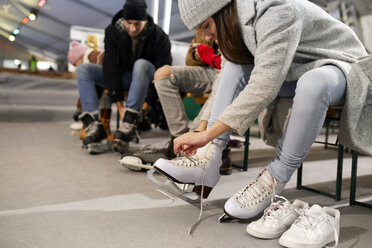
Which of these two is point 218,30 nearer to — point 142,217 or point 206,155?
point 206,155

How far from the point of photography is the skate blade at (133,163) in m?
1.57

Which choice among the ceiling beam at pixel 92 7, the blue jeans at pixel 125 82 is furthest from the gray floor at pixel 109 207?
the ceiling beam at pixel 92 7

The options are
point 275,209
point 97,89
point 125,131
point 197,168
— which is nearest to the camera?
point 275,209

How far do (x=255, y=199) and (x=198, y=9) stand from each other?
21.5 inches

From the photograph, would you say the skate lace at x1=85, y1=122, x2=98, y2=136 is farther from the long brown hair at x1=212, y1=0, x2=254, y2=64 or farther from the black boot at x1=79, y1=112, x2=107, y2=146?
the long brown hair at x1=212, y1=0, x2=254, y2=64

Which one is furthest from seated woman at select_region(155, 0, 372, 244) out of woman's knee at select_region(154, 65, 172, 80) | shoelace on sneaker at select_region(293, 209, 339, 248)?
woman's knee at select_region(154, 65, 172, 80)

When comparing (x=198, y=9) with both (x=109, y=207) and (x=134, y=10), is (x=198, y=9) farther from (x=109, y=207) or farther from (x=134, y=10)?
(x=134, y=10)

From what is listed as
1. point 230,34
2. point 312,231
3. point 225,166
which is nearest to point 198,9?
point 230,34

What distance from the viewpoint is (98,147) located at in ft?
6.64

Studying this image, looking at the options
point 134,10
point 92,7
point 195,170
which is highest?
point 92,7

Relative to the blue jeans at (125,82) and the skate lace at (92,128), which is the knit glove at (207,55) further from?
the skate lace at (92,128)

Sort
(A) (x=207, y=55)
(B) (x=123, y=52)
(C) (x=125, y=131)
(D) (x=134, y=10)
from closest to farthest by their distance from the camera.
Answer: (A) (x=207, y=55)
(C) (x=125, y=131)
(D) (x=134, y=10)
(B) (x=123, y=52)

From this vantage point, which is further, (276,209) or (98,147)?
(98,147)

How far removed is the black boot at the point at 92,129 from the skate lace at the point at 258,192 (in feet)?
4.13
